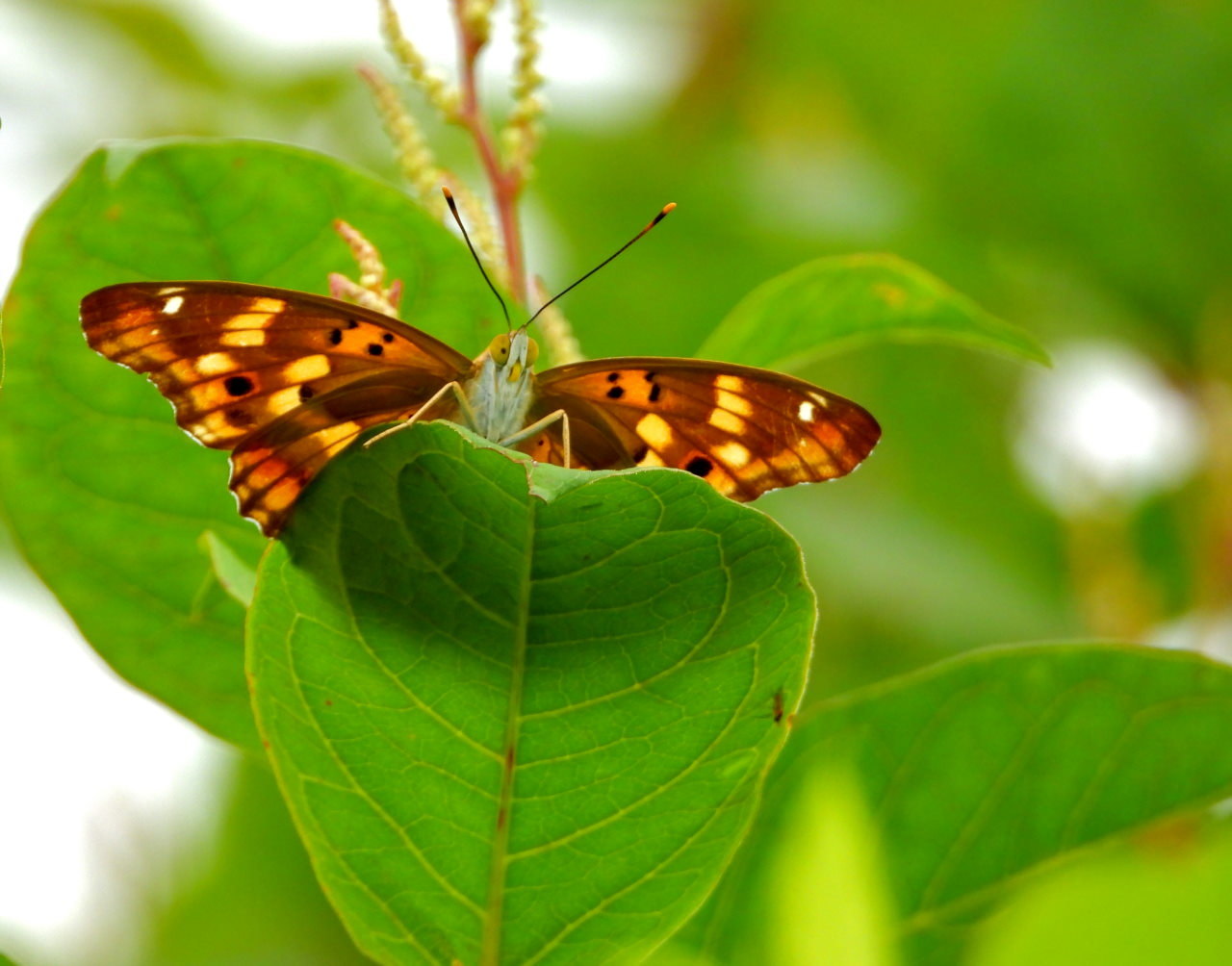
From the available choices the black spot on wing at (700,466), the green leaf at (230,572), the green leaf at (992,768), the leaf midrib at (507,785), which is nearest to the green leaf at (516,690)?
the leaf midrib at (507,785)

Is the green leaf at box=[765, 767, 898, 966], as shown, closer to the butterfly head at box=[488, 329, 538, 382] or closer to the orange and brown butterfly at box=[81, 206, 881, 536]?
the orange and brown butterfly at box=[81, 206, 881, 536]

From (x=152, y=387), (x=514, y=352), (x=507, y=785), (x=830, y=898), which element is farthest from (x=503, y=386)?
(x=830, y=898)

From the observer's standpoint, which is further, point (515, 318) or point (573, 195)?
point (573, 195)

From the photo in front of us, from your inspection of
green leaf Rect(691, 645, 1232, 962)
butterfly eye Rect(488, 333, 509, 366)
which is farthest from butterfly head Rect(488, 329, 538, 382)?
green leaf Rect(691, 645, 1232, 962)

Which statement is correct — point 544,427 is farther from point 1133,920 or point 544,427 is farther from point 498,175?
point 1133,920

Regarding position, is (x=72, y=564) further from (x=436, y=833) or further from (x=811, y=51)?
(x=811, y=51)

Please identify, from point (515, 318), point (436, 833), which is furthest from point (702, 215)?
point (436, 833)

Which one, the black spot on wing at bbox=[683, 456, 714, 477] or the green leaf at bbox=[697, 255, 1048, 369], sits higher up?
the green leaf at bbox=[697, 255, 1048, 369]

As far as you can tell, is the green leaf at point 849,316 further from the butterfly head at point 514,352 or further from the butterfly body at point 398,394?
the butterfly head at point 514,352
